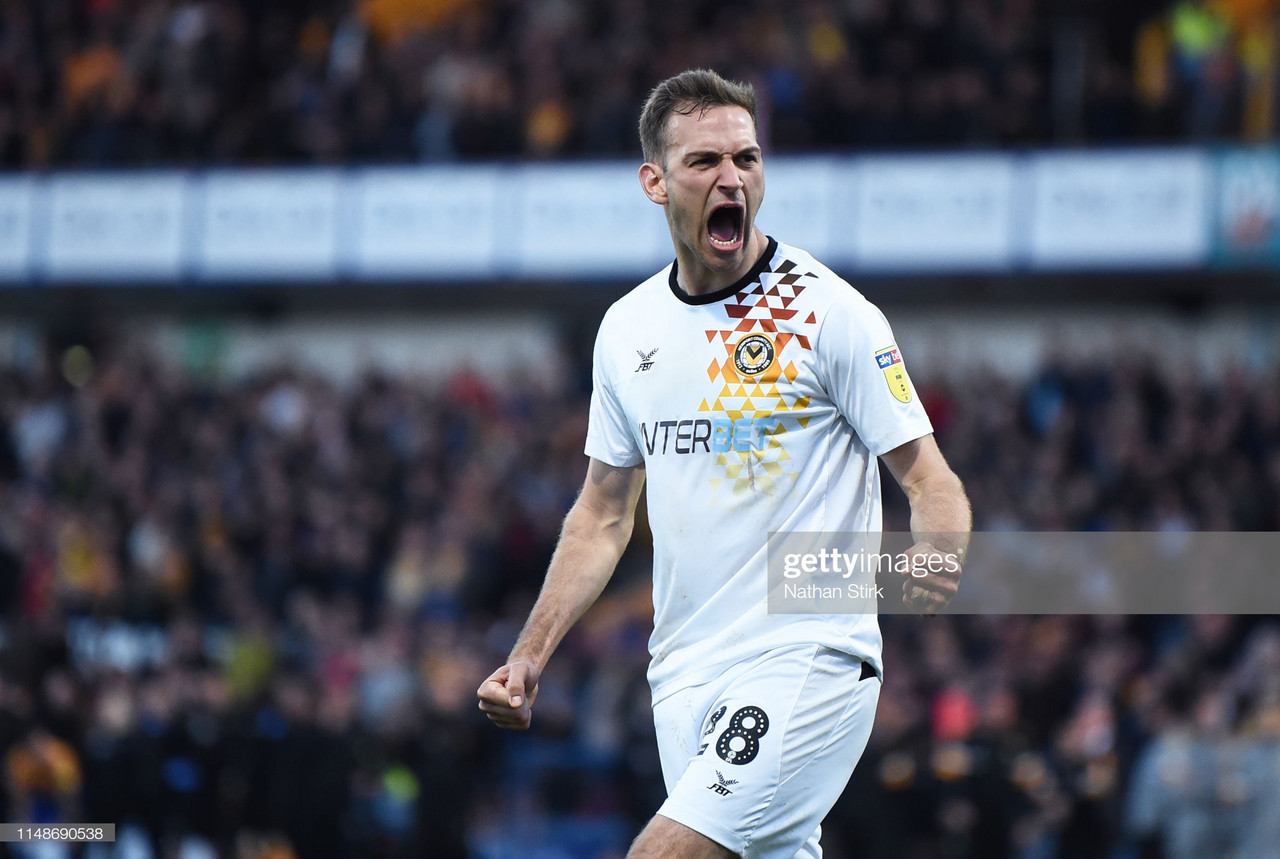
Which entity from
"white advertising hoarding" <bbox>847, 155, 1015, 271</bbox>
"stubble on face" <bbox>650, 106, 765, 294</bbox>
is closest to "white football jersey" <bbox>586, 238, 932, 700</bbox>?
"stubble on face" <bbox>650, 106, 765, 294</bbox>

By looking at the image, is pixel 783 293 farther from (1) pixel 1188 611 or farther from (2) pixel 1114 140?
(2) pixel 1114 140

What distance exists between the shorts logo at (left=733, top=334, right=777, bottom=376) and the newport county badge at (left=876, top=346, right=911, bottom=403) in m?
0.32

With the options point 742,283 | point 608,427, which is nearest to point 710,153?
point 742,283

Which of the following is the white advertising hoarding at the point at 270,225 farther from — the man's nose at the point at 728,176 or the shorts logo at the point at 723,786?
the shorts logo at the point at 723,786

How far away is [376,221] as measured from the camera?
21547 millimetres

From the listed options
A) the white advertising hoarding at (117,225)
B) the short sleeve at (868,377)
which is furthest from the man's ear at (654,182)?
the white advertising hoarding at (117,225)

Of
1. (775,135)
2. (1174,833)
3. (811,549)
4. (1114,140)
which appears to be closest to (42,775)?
(1174,833)

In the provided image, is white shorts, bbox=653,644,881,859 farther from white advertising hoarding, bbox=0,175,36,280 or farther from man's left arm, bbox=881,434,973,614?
white advertising hoarding, bbox=0,175,36,280

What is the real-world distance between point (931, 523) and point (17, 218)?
67.2 ft

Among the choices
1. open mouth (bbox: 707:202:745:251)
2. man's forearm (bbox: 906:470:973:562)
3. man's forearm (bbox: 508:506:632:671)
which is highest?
open mouth (bbox: 707:202:745:251)

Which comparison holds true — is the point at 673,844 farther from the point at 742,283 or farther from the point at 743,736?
the point at 742,283

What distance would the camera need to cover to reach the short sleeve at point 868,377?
4812 millimetres

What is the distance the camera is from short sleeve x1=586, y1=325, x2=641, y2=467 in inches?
213

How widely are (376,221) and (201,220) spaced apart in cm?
243
